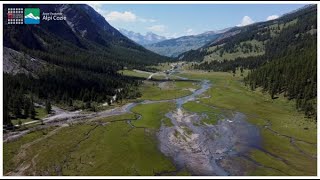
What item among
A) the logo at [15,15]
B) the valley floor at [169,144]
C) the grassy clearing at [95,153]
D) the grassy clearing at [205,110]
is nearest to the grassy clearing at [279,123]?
the valley floor at [169,144]

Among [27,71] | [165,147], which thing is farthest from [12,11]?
[165,147]

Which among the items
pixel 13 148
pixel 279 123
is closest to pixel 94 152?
pixel 13 148

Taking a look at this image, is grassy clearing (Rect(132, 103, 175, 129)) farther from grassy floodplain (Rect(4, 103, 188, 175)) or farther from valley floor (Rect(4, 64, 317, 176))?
grassy floodplain (Rect(4, 103, 188, 175))

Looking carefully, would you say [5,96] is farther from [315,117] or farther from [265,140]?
[315,117]

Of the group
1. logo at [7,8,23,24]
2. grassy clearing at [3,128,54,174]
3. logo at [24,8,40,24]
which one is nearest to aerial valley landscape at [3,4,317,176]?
grassy clearing at [3,128,54,174]

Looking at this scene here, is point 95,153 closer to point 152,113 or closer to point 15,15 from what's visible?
point 152,113
